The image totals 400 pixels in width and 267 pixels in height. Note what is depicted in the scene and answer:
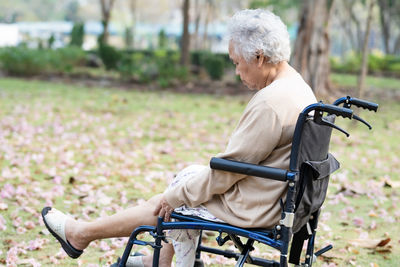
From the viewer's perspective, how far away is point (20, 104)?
9.98 metres

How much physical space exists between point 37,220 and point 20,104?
644 cm

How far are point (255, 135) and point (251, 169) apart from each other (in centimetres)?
15

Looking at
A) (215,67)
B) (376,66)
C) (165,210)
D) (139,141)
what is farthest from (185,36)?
(165,210)

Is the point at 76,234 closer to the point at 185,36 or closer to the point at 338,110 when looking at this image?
the point at 338,110

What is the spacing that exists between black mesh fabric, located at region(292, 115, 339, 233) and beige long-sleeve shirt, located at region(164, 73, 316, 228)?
0.28 ft

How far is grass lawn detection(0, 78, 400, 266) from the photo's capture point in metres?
3.68

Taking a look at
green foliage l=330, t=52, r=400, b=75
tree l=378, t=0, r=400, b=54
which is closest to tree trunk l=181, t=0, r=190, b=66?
green foliage l=330, t=52, r=400, b=75

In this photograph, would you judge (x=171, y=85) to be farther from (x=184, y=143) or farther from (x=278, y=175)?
(x=278, y=175)

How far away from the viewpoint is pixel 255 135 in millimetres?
2373

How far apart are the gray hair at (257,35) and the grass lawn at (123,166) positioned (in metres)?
1.48

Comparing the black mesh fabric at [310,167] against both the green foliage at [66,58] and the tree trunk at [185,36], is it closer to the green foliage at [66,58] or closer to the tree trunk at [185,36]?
the tree trunk at [185,36]

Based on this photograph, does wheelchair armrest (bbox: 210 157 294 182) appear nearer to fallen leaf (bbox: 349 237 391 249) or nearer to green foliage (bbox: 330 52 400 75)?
→ fallen leaf (bbox: 349 237 391 249)

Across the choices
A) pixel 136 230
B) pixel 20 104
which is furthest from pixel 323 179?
pixel 20 104

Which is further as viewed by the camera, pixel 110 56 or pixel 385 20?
pixel 385 20
